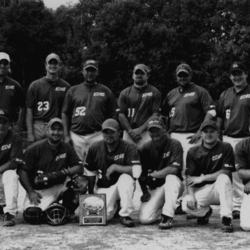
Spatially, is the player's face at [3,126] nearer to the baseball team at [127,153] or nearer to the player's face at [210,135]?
the baseball team at [127,153]

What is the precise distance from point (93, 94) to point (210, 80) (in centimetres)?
1758

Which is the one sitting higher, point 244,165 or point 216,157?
point 216,157

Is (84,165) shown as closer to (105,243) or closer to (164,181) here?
(164,181)

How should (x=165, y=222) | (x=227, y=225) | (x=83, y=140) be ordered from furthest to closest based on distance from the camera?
(x=83, y=140) → (x=165, y=222) → (x=227, y=225)

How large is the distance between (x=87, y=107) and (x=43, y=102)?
2.45 ft

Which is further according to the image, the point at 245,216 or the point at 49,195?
the point at 49,195

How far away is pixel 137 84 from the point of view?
871 cm

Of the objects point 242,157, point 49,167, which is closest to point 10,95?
point 49,167

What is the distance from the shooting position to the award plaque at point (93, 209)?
274 inches

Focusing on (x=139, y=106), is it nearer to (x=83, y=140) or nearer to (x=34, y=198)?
(x=83, y=140)

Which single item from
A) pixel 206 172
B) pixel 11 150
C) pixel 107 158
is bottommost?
pixel 206 172

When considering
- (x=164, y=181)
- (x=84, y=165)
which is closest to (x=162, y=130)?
(x=164, y=181)

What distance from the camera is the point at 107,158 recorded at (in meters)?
7.38

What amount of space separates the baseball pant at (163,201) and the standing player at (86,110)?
1.63m
